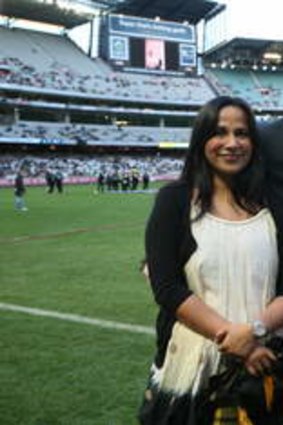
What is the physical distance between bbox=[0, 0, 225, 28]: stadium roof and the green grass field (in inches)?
2625

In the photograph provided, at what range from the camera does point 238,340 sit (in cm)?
282

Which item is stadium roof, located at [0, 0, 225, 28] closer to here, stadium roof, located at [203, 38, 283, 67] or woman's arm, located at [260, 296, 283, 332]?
stadium roof, located at [203, 38, 283, 67]

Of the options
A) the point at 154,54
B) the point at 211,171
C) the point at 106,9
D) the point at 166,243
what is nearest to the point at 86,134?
the point at 106,9

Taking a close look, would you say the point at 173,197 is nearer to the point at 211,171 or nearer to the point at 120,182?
the point at 211,171

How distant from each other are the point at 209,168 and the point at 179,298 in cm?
54

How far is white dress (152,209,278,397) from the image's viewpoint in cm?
294

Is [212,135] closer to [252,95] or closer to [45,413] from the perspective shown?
[45,413]

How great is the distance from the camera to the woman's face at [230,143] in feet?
10.1

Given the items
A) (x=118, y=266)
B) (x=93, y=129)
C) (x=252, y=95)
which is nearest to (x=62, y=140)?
(x=93, y=129)

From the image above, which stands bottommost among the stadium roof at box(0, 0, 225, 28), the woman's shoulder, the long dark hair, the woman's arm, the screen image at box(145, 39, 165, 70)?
the woman's arm

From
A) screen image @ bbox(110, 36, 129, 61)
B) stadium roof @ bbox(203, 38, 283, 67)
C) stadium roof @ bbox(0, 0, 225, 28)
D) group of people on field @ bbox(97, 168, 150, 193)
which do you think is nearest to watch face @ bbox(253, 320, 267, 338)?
group of people on field @ bbox(97, 168, 150, 193)

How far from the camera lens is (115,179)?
48312mm

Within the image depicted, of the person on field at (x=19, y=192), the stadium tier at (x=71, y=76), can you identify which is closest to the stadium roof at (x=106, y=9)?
the stadium tier at (x=71, y=76)

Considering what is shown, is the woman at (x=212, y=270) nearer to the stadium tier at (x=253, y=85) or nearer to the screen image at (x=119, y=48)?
the screen image at (x=119, y=48)
